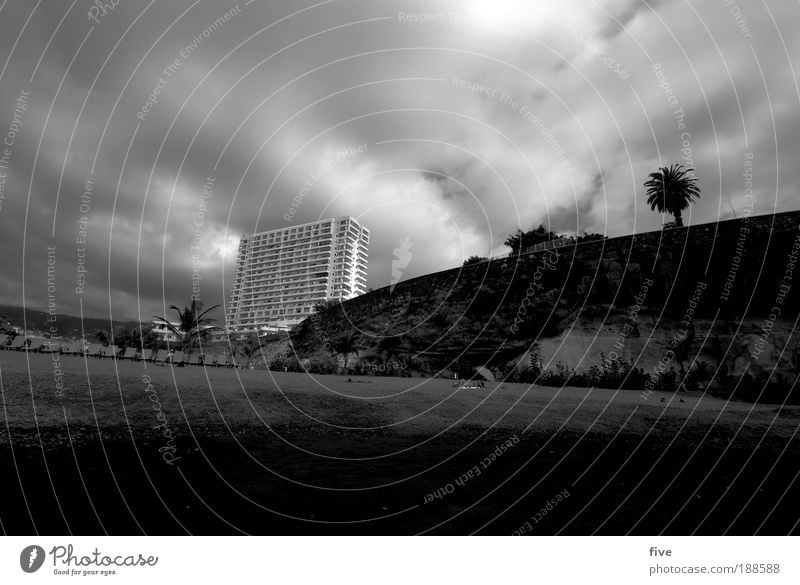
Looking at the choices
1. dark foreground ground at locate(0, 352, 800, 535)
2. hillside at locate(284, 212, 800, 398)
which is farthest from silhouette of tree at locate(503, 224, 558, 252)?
dark foreground ground at locate(0, 352, 800, 535)

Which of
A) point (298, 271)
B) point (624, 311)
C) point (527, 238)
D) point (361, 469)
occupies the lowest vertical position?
point (361, 469)

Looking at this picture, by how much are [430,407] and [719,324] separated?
2374 centimetres

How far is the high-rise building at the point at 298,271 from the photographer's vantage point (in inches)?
5930

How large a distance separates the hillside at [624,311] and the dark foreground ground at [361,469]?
41.5 feet

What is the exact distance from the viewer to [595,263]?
29781 mm

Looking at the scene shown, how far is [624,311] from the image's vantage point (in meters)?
28.1

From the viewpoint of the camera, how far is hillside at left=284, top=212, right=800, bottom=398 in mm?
24453

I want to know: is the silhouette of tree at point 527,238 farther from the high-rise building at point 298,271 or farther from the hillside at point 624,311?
the high-rise building at point 298,271

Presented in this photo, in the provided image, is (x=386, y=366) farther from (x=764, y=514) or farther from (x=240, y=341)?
(x=764, y=514)

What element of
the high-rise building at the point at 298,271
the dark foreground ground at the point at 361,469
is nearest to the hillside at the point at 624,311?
the dark foreground ground at the point at 361,469

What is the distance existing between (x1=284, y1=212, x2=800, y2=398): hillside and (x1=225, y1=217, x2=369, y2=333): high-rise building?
109 m

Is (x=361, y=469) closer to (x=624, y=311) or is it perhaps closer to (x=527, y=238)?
(x=624, y=311)

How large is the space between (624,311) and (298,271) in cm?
13967

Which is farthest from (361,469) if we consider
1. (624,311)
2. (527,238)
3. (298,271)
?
(298,271)
